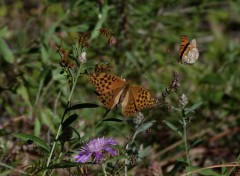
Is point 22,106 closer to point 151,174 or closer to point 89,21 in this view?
point 89,21

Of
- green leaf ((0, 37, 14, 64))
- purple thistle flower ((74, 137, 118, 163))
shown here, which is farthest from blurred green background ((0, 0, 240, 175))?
purple thistle flower ((74, 137, 118, 163))

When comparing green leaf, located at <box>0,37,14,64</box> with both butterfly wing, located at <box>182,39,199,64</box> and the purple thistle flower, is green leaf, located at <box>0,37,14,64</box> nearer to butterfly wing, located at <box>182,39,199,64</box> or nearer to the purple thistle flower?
the purple thistle flower

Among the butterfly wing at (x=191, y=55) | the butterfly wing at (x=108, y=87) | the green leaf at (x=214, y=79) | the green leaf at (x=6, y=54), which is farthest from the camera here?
the green leaf at (x=214, y=79)

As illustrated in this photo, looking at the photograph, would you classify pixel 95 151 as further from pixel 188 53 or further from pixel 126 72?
pixel 126 72

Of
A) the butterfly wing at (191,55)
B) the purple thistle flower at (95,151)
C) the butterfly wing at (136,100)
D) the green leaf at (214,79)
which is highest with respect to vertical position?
the butterfly wing at (191,55)

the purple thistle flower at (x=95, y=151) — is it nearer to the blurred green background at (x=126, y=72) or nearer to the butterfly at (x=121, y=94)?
the butterfly at (x=121, y=94)

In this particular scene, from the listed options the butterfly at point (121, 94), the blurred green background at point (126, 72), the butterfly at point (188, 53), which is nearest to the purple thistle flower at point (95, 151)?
the butterfly at point (121, 94)

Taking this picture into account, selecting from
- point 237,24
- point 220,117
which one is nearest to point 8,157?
point 220,117
